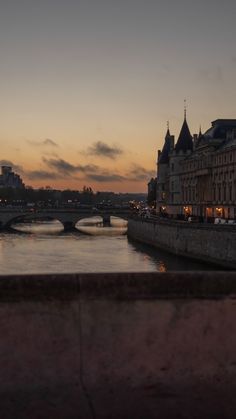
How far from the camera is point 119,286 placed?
5406mm

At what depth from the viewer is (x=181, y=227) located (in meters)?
49.1

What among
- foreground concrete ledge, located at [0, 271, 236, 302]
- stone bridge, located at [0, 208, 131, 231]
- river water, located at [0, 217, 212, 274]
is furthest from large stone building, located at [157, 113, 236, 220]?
foreground concrete ledge, located at [0, 271, 236, 302]

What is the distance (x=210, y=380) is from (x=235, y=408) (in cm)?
37

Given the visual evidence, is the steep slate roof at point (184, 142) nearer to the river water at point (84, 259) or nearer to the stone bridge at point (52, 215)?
the stone bridge at point (52, 215)

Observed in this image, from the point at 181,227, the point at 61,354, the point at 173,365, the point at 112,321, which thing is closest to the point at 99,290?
the point at 112,321

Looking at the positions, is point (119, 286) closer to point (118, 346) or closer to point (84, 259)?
point (118, 346)

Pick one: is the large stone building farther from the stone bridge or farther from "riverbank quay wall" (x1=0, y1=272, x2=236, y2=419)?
"riverbank quay wall" (x1=0, y1=272, x2=236, y2=419)

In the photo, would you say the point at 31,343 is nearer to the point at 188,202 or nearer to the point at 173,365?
the point at 173,365

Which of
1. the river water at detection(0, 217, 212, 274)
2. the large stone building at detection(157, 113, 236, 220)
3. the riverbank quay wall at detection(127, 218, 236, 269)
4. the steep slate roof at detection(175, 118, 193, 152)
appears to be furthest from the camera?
the steep slate roof at detection(175, 118, 193, 152)

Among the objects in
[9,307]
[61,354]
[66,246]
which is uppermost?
[9,307]

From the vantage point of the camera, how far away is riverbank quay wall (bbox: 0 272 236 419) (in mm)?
5188

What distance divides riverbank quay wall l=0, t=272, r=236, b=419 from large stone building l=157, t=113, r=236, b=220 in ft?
167

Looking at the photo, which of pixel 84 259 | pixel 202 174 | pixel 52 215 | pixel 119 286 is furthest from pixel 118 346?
pixel 52 215

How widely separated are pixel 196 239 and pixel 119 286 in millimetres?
40356
